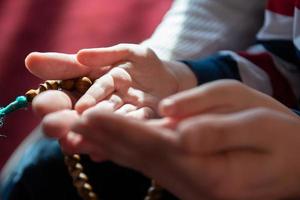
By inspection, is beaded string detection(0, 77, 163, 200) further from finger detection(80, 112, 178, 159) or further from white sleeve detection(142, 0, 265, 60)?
white sleeve detection(142, 0, 265, 60)

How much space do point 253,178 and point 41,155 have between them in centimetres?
20

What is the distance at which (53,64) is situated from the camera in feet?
1.26

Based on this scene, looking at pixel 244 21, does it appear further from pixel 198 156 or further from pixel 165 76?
pixel 198 156

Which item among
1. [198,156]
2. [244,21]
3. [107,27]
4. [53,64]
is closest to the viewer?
[198,156]

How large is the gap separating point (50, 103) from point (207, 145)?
116mm

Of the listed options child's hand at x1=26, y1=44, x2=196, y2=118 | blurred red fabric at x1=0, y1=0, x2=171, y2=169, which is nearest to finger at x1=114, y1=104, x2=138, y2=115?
child's hand at x1=26, y1=44, x2=196, y2=118

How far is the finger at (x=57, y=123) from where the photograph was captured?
311mm

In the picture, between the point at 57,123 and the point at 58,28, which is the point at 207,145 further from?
the point at 58,28

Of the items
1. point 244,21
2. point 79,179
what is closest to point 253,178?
point 79,179

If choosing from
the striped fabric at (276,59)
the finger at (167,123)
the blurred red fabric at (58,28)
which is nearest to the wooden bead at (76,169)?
the finger at (167,123)

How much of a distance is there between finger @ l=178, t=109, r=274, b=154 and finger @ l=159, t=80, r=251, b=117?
10 mm

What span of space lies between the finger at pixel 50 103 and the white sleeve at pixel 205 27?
22cm

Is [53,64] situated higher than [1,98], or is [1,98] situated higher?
[53,64]

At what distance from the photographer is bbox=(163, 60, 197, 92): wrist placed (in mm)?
447
